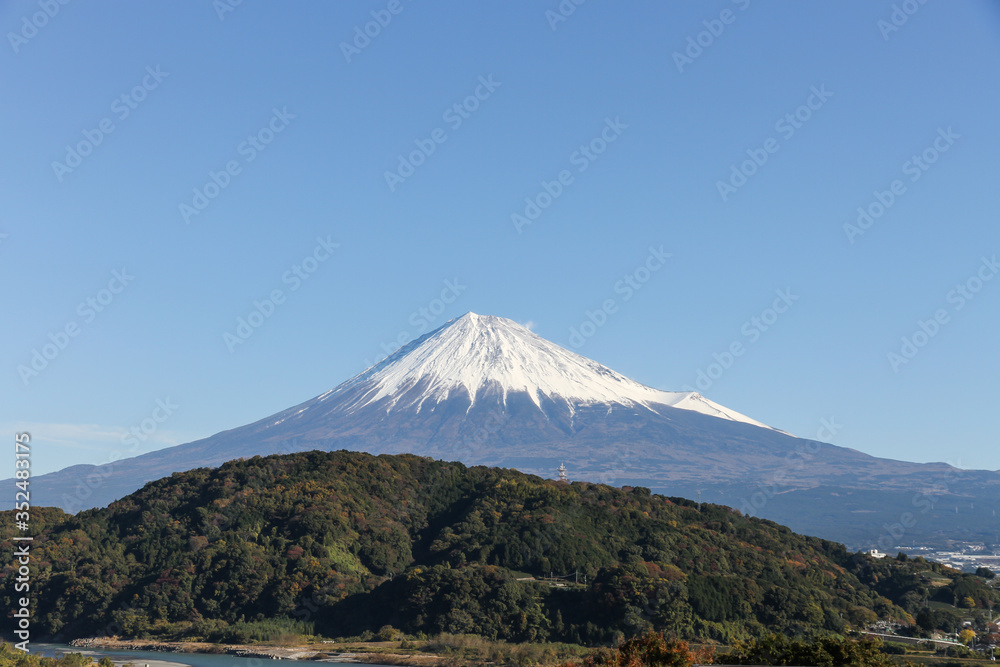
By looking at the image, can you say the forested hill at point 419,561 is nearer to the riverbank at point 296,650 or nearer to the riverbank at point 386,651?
the riverbank at point 296,650

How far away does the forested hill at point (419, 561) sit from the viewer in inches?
2361

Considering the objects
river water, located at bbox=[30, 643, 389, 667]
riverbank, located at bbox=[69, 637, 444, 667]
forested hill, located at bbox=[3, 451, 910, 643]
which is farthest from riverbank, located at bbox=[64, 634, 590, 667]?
forested hill, located at bbox=[3, 451, 910, 643]

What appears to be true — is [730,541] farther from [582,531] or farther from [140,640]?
[140,640]

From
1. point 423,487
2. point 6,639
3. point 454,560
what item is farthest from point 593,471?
point 6,639

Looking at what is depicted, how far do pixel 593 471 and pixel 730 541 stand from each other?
125753mm

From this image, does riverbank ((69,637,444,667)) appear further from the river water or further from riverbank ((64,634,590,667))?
the river water

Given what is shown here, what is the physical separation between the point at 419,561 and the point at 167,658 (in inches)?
801

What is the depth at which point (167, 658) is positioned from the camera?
56.7 m

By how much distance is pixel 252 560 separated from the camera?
219 ft

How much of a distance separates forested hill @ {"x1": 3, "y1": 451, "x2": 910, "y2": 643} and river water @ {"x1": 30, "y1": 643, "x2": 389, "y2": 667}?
11.3 feet

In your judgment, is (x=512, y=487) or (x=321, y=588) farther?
(x=512, y=487)

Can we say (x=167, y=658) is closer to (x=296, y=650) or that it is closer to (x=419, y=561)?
(x=296, y=650)

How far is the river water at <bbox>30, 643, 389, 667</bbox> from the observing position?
178 feet

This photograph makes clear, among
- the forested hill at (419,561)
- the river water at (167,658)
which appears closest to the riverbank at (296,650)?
the river water at (167,658)
